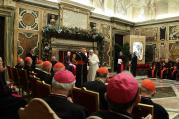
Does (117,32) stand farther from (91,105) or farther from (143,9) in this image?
(91,105)

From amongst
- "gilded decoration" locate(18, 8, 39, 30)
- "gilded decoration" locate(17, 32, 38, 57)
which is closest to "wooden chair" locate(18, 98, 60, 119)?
"gilded decoration" locate(17, 32, 38, 57)

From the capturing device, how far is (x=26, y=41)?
12883 millimetres

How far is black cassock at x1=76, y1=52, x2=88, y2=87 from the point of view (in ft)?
33.2

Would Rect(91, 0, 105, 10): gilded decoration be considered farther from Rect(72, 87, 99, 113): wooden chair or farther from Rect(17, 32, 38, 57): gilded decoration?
Rect(72, 87, 99, 113): wooden chair

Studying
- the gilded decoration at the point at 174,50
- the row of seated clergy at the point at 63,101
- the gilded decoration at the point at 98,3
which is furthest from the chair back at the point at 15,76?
the gilded decoration at the point at 174,50

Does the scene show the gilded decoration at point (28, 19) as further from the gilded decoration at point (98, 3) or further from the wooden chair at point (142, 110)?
the wooden chair at point (142, 110)

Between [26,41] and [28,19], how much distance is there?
110 cm

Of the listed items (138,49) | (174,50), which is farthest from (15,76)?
(174,50)

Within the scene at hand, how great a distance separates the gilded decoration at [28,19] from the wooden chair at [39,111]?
36.9 feet

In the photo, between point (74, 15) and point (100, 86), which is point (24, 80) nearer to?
point (100, 86)

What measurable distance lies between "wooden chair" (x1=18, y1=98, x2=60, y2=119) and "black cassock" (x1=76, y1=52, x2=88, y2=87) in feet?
26.8

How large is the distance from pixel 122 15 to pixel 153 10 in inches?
94.2

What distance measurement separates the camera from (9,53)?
12.0 m

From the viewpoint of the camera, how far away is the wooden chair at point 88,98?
3514 mm
